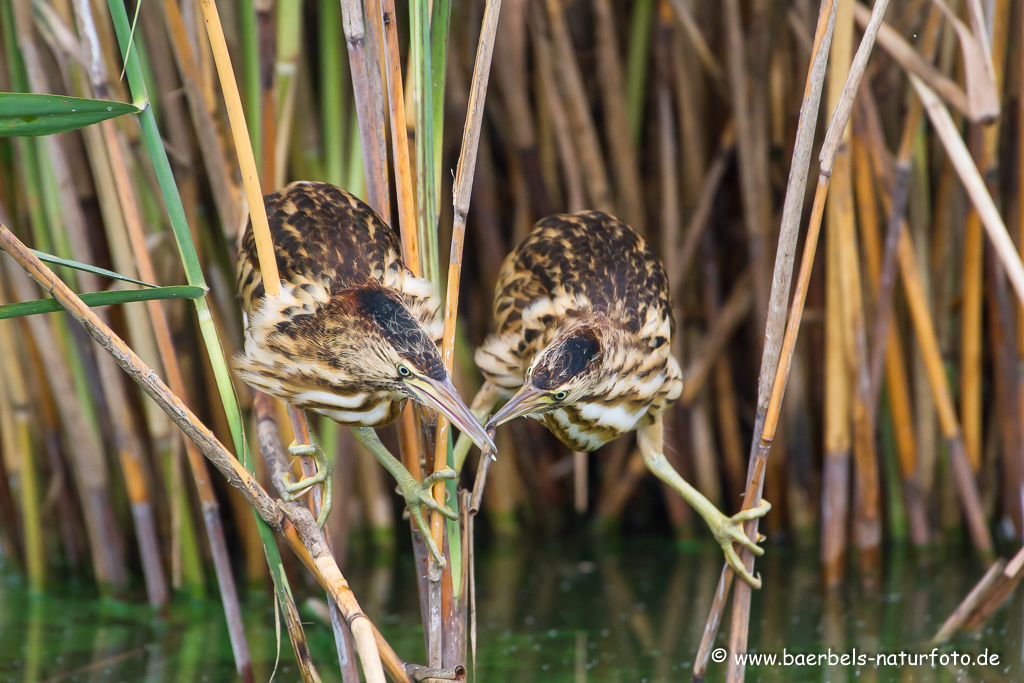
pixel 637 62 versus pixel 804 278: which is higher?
pixel 637 62

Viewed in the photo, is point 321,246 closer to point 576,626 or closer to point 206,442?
point 206,442

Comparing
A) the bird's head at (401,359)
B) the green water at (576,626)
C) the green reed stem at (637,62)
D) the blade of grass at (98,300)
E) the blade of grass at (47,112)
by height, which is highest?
the green reed stem at (637,62)

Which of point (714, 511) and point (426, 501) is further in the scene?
point (714, 511)

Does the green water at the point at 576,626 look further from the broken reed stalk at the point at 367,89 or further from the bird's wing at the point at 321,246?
the broken reed stalk at the point at 367,89

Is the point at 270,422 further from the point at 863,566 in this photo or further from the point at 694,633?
the point at 863,566

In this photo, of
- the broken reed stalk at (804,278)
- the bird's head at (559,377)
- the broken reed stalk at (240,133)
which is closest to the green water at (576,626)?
the broken reed stalk at (804,278)

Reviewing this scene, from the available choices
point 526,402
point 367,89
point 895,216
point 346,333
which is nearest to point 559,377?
point 526,402
